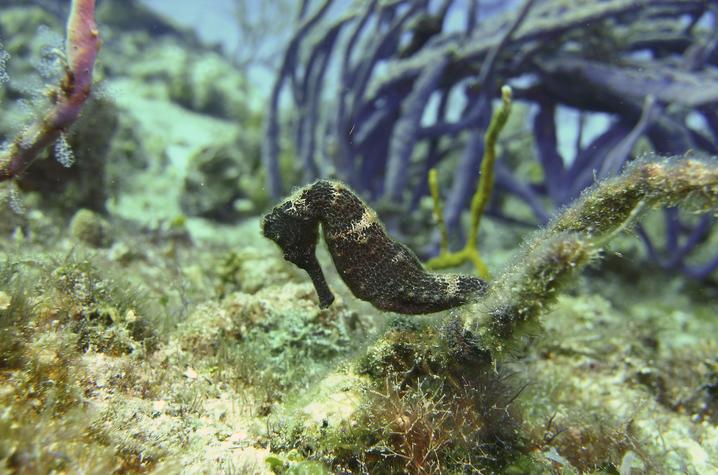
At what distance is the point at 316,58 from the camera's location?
27.4ft

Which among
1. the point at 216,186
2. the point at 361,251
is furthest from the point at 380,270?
the point at 216,186

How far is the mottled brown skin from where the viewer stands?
10.6ft

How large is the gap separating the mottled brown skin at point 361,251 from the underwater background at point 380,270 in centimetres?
2

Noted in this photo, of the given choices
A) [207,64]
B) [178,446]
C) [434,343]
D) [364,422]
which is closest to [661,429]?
[434,343]

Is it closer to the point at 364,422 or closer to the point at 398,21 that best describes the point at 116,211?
the point at 398,21

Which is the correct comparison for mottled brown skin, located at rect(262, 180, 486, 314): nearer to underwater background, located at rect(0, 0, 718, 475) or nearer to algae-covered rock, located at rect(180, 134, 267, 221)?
underwater background, located at rect(0, 0, 718, 475)

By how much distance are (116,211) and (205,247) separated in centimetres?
207

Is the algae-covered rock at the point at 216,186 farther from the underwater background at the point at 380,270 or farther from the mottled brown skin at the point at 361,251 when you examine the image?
the mottled brown skin at the point at 361,251

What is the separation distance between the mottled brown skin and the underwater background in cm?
2

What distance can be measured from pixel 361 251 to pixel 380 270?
0.72 ft

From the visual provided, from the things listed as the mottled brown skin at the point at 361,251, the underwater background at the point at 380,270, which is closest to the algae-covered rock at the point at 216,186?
the underwater background at the point at 380,270

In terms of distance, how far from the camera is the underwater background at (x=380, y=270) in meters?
2.74

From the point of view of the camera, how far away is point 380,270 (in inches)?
131

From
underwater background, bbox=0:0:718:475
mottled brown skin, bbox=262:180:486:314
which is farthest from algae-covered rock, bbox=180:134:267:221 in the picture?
mottled brown skin, bbox=262:180:486:314
